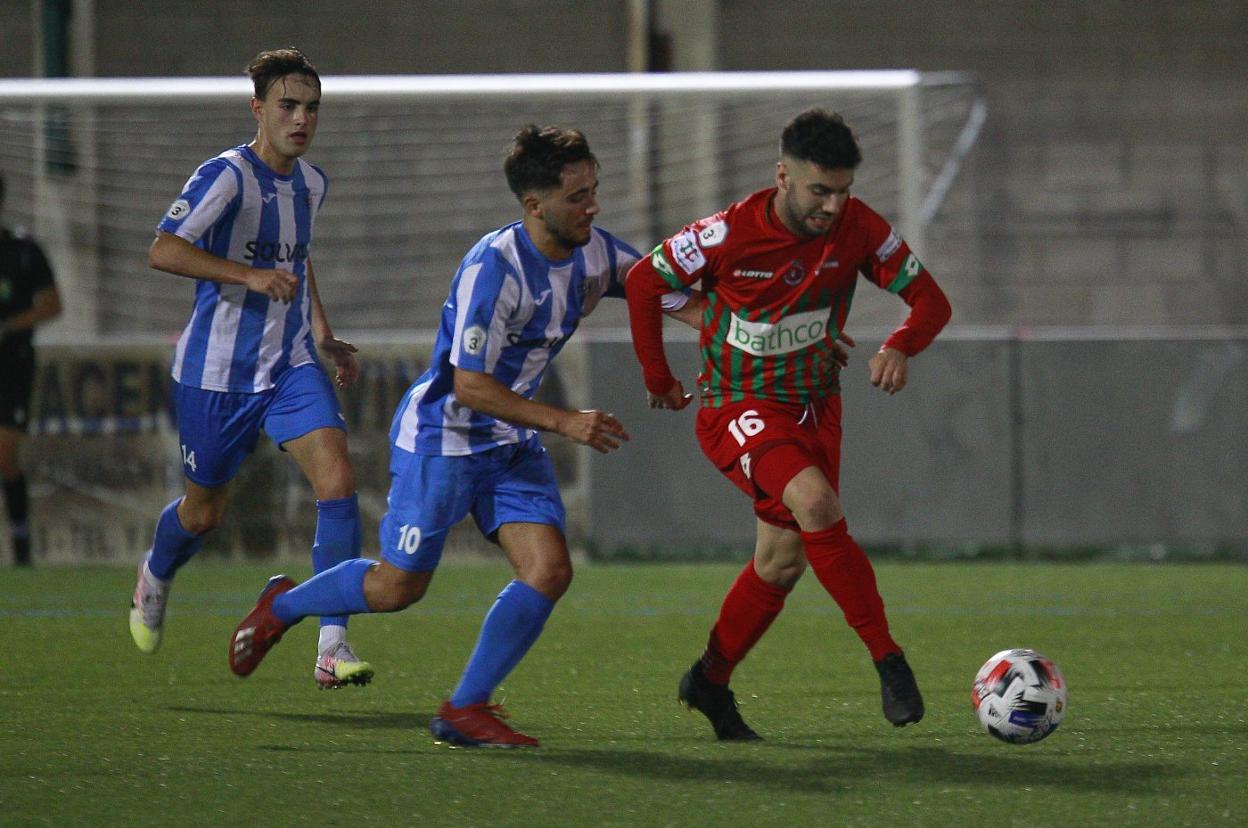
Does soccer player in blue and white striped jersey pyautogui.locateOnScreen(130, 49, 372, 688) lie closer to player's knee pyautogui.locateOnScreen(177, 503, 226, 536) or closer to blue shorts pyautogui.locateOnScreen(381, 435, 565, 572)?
player's knee pyautogui.locateOnScreen(177, 503, 226, 536)

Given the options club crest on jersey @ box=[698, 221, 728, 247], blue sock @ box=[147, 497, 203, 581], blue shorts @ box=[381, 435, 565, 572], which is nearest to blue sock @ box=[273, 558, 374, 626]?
blue shorts @ box=[381, 435, 565, 572]

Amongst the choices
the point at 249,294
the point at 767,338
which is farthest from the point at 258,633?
the point at 767,338

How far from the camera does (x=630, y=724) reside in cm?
445

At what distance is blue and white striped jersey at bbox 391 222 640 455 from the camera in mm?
4059

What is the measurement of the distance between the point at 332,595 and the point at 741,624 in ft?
3.26

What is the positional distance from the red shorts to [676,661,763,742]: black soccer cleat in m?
0.41

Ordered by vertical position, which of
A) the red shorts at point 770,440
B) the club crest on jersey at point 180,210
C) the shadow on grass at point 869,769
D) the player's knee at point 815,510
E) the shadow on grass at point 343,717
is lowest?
the shadow on grass at point 343,717

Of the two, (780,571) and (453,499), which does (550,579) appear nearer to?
(453,499)

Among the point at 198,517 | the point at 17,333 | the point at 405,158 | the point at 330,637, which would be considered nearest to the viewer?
the point at 330,637

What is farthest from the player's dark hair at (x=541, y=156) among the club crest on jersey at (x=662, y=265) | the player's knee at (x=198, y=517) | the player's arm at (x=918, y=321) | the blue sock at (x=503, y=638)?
the player's knee at (x=198, y=517)

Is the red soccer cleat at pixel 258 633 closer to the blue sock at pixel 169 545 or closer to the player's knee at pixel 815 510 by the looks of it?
the blue sock at pixel 169 545

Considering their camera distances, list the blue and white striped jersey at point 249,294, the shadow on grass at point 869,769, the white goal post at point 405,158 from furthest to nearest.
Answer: the white goal post at point 405,158 → the blue and white striped jersey at point 249,294 → the shadow on grass at point 869,769

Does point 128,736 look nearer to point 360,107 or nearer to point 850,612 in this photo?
point 850,612

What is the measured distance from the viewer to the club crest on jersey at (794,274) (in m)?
4.20
